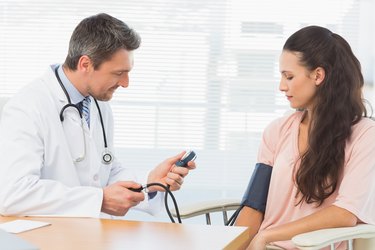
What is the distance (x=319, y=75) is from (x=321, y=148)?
0.73 ft

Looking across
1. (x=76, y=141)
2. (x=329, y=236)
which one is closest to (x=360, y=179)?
(x=329, y=236)

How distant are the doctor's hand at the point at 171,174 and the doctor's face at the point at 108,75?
31 centimetres

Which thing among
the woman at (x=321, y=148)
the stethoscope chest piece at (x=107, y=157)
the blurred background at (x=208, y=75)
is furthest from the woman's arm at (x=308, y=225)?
the blurred background at (x=208, y=75)

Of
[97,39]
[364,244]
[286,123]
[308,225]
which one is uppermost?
[97,39]

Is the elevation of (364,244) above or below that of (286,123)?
below

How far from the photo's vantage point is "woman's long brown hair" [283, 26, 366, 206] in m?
2.24

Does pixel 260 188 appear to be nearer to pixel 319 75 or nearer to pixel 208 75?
pixel 319 75

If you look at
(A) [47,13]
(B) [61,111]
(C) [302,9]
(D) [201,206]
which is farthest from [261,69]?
(B) [61,111]

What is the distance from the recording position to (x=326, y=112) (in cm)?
227

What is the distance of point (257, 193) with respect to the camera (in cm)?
238

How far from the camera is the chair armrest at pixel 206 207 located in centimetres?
244

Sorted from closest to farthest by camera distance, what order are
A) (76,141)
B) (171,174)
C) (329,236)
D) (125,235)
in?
(125,235) < (329,236) < (171,174) < (76,141)

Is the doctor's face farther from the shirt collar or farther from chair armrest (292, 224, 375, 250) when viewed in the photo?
chair armrest (292, 224, 375, 250)

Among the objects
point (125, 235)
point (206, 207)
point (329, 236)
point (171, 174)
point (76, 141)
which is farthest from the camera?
point (206, 207)
